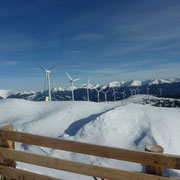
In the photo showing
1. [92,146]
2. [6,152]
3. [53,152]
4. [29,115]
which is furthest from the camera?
[29,115]

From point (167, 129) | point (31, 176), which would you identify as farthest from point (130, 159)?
point (167, 129)

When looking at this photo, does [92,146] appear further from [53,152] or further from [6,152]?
[53,152]

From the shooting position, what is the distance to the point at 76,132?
43.3 ft

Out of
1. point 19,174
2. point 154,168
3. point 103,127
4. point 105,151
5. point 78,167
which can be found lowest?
point 103,127

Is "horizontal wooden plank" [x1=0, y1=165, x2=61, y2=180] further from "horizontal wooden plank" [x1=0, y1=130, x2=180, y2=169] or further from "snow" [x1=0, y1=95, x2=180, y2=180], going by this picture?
"snow" [x1=0, y1=95, x2=180, y2=180]

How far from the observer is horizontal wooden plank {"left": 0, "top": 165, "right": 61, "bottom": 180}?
446 centimetres

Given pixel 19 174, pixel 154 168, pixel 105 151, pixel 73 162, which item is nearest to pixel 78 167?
pixel 73 162

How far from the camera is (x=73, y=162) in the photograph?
4.07 meters

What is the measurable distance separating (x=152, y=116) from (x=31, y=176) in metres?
11.8

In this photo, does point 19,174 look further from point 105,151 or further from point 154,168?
point 154,168

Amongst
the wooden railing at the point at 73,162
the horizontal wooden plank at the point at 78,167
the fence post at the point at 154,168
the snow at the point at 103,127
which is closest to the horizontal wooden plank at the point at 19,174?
the wooden railing at the point at 73,162

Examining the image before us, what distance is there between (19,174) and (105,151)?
266 centimetres

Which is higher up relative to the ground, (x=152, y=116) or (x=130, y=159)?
(x=130, y=159)

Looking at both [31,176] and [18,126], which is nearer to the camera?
[31,176]
